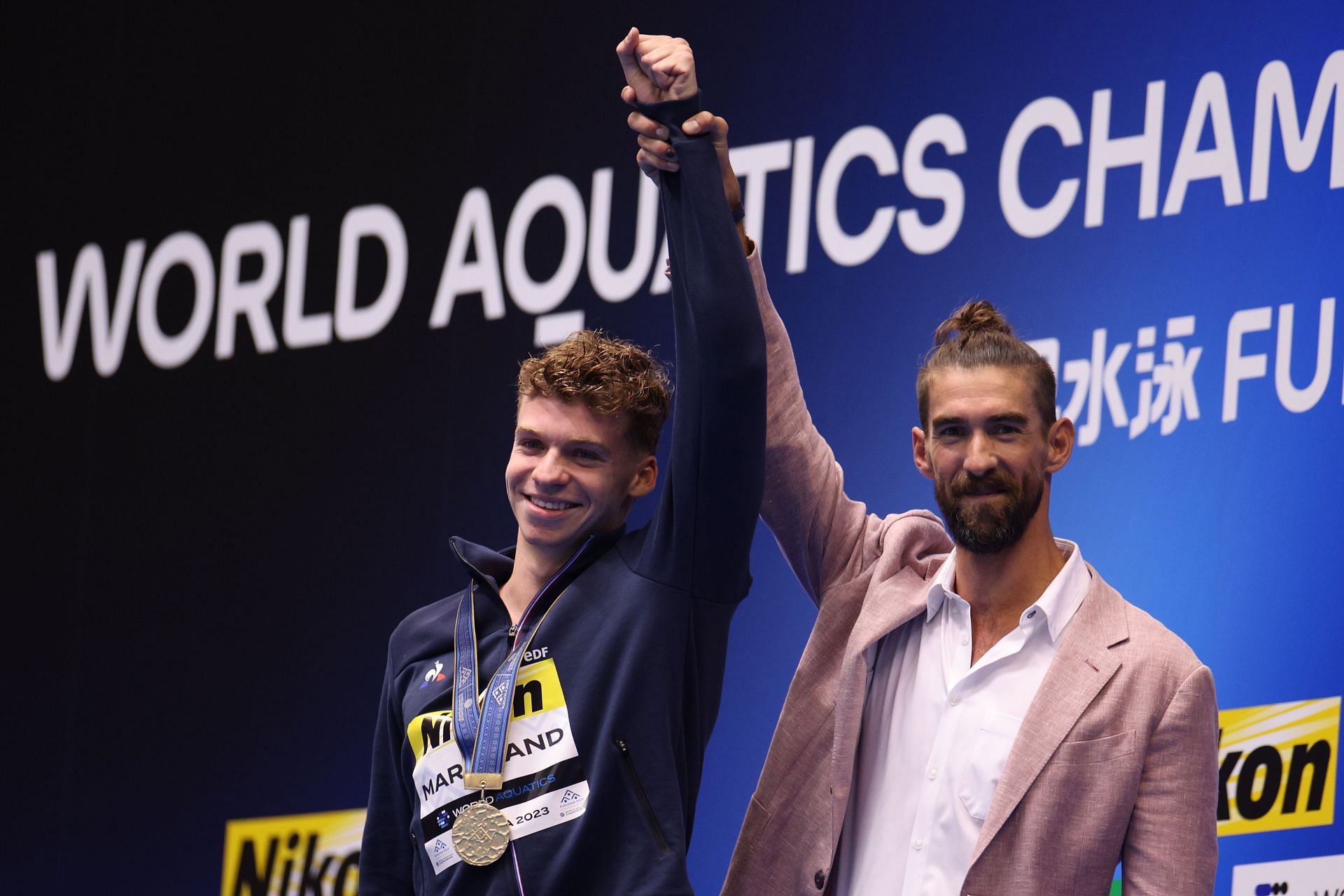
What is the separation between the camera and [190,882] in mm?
4652

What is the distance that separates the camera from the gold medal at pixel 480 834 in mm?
2240

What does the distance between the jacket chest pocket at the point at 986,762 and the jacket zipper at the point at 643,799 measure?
409mm

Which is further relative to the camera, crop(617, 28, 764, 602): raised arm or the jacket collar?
the jacket collar

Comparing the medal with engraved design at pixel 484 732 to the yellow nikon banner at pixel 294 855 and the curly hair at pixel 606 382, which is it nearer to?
the curly hair at pixel 606 382

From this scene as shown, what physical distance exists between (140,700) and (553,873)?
2.79 m

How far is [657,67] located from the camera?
7.38 feet

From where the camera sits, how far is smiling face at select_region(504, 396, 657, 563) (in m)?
2.40

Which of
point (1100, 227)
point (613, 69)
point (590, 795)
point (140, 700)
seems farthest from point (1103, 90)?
point (140, 700)

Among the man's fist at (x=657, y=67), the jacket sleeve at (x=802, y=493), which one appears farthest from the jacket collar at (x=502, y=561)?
the man's fist at (x=657, y=67)

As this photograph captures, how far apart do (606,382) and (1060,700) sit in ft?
2.44

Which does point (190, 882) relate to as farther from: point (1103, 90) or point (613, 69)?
point (1103, 90)

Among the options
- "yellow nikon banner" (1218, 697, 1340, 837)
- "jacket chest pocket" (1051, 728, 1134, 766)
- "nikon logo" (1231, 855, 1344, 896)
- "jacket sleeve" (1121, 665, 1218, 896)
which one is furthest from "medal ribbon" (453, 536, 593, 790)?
"nikon logo" (1231, 855, 1344, 896)

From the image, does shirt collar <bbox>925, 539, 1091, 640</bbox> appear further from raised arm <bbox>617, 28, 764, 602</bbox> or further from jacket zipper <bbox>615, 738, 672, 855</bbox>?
jacket zipper <bbox>615, 738, 672, 855</bbox>

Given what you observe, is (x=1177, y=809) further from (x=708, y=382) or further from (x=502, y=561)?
(x=502, y=561)
